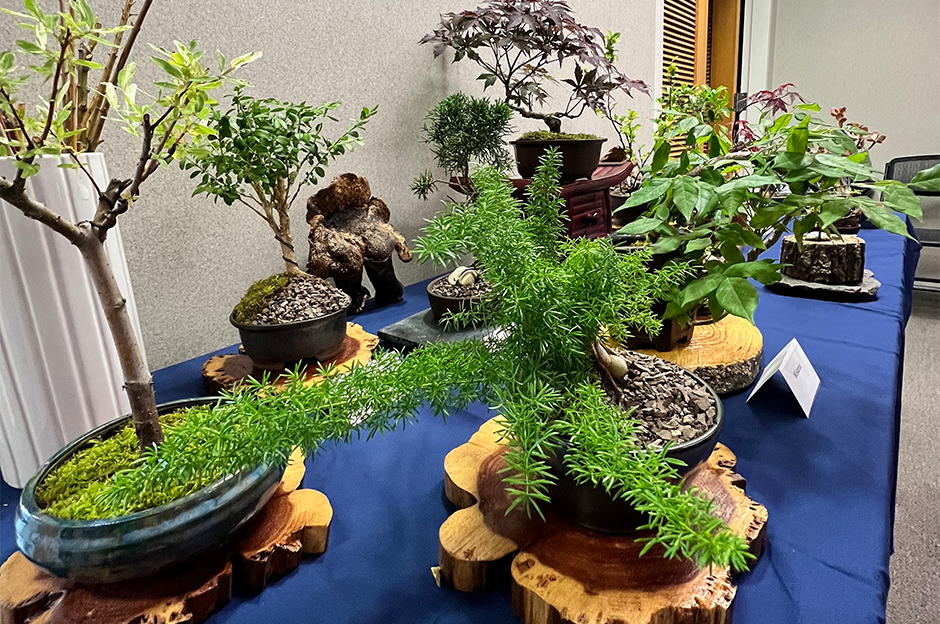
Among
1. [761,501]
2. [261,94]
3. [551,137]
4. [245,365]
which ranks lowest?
[761,501]

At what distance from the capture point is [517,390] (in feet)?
1.61

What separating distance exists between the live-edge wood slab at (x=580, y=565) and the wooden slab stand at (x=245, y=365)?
1.30 feet

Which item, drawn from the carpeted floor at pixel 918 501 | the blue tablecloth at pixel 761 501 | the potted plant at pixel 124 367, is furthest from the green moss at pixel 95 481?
the carpeted floor at pixel 918 501

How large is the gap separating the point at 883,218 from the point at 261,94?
1088 mm

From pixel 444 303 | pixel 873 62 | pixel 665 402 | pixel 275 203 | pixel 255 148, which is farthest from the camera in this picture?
pixel 873 62

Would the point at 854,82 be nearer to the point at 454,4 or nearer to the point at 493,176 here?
the point at 454,4

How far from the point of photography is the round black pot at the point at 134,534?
466mm

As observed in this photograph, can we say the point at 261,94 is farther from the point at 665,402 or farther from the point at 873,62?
the point at 873,62

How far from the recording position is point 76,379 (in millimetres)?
707

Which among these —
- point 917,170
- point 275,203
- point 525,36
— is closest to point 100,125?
point 275,203

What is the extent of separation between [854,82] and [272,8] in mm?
4491

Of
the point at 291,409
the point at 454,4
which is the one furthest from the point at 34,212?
the point at 454,4

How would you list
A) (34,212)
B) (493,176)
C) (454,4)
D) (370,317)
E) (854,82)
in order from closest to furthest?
1. (34,212)
2. (493,176)
3. (370,317)
4. (454,4)
5. (854,82)

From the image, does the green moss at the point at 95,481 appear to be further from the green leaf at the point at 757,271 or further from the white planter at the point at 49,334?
the green leaf at the point at 757,271
